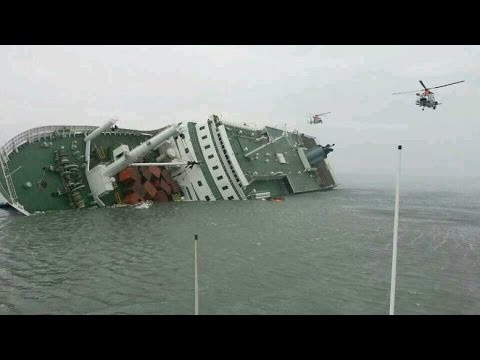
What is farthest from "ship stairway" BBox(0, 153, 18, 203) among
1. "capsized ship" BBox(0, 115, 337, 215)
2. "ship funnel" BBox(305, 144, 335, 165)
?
"ship funnel" BBox(305, 144, 335, 165)

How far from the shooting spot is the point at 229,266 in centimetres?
1962

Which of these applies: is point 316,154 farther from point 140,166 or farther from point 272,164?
point 140,166

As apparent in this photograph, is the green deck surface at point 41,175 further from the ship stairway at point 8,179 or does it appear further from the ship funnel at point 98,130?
the ship funnel at point 98,130

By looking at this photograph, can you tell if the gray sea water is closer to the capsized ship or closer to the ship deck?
the capsized ship

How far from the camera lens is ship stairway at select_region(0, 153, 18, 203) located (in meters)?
36.6

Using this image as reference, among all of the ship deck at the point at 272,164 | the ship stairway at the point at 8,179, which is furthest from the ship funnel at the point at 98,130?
the ship deck at the point at 272,164

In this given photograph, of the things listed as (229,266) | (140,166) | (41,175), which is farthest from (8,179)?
(229,266)

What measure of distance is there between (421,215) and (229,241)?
1135 inches

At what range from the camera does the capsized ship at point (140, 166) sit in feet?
129

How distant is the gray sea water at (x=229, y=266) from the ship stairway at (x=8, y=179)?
1.93 meters

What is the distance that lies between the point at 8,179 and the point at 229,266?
2848cm

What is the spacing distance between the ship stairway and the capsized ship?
0.28 ft

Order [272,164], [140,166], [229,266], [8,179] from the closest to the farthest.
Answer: [229,266], [8,179], [140,166], [272,164]
